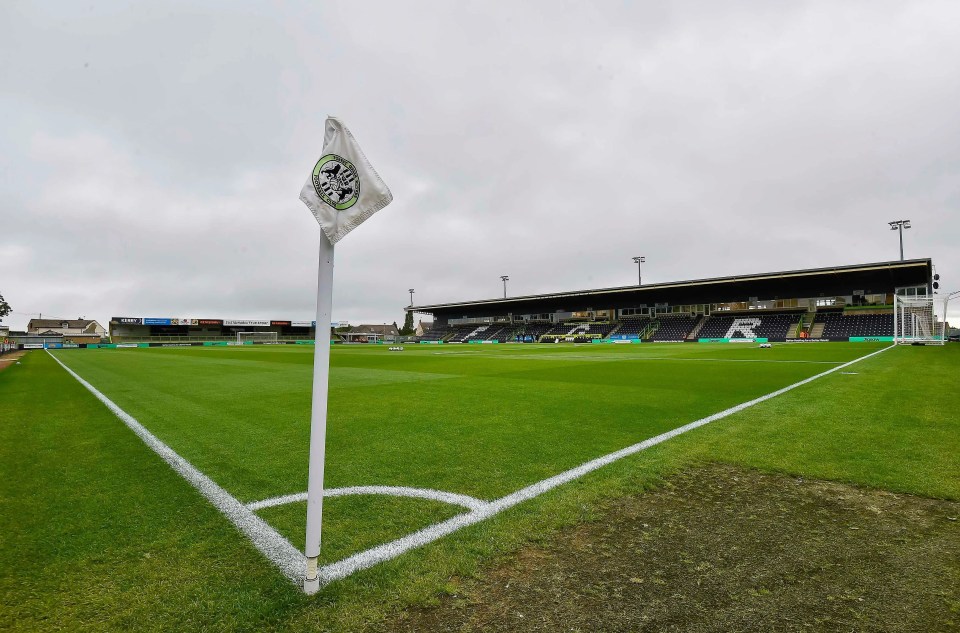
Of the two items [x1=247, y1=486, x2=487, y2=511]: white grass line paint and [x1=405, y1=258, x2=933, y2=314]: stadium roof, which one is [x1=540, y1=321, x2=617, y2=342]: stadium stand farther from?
[x1=247, y1=486, x2=487, y2=511]: white grass line paint

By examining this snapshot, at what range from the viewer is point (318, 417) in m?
2.35

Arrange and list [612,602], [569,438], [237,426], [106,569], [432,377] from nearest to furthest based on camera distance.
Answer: [612,602], [106,569], [569,438], [237,426], [432,377]

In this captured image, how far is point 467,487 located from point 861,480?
11.0ft

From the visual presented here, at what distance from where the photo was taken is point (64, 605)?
2.23 m

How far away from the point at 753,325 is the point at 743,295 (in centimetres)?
480

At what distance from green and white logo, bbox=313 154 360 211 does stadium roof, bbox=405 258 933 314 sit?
54611 millimetres

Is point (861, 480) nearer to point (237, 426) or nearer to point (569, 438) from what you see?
point (569, 438)

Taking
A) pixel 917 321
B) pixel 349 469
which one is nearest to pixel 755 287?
pixel 917 321

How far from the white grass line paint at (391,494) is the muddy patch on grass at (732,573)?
2.85ft

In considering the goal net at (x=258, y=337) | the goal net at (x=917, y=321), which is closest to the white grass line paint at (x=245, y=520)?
the goal net at (x=917, y=321)

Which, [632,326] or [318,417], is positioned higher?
[632,326]

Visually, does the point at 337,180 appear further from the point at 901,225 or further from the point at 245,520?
the point at 901,225

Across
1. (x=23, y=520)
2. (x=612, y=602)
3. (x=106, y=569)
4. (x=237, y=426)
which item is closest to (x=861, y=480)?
(x=612, y=602)

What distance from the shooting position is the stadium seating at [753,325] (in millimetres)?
49906
